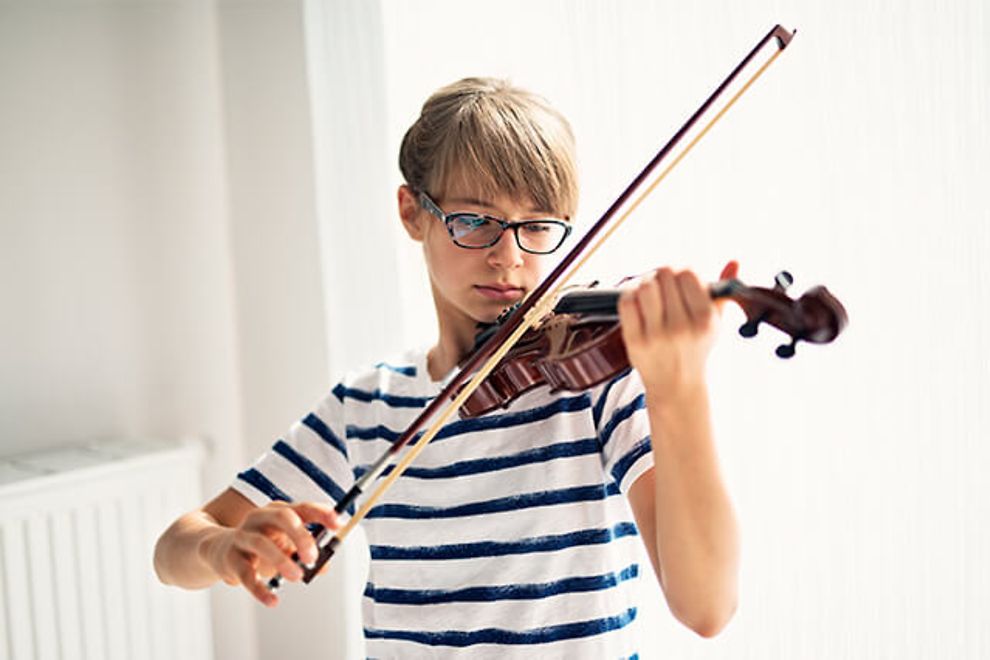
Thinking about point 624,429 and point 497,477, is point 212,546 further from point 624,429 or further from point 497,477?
point 624,429

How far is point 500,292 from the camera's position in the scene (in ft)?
3.64

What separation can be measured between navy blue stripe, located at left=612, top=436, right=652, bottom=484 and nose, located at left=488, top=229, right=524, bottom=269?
0.23 m

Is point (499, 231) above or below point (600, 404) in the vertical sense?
above

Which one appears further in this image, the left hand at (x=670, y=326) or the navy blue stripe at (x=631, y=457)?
the navy blue stripe at (x=631, y=457)

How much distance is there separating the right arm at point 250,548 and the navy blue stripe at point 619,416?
32 cm

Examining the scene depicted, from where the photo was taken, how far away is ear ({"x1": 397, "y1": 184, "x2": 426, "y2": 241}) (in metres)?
1.20

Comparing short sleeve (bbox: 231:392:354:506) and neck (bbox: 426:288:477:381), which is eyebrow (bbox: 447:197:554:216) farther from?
short sleeve (bbox: 231:392:354:506)

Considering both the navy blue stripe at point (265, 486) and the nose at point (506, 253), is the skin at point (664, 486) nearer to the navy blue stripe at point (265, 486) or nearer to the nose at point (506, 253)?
the nose at point (506, 253)

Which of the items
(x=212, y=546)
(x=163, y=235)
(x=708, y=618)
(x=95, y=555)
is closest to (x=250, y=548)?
(x=212, y=546)

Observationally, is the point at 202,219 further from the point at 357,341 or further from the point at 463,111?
the point at 463,111

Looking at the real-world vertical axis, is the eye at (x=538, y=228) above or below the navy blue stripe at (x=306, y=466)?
above

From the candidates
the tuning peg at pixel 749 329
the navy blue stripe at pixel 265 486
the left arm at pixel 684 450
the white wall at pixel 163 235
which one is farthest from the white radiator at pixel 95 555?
the tuning peg at pixel 749 329

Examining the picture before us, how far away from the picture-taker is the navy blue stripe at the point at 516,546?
Answer: 1085mm

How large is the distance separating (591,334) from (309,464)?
1.55 ft
